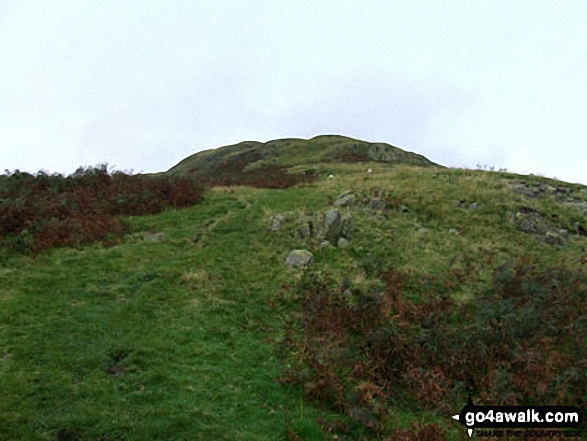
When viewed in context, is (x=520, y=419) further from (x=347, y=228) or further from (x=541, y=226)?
(x=541, y=226)

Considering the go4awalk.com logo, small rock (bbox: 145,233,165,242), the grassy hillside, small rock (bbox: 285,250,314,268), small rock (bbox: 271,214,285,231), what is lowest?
the go4awalk.com logo

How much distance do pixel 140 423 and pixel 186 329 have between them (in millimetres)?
3592

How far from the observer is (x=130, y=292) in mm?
13148

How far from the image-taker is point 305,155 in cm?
6097

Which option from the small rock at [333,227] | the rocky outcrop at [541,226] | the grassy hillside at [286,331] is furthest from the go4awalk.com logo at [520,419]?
the rocky outcrop at [541,226]

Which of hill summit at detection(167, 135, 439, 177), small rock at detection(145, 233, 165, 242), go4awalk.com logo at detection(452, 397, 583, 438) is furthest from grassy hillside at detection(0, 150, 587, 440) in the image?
hill summit at detection(167, 135, 439, 177)

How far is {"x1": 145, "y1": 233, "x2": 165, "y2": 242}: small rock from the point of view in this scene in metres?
18.1

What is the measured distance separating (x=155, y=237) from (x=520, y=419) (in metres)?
14.2

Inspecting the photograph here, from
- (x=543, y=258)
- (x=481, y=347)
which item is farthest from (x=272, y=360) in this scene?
(x=543, y=258)

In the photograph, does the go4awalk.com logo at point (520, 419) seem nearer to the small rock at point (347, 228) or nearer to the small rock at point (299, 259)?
the small rock at point (299, 259)

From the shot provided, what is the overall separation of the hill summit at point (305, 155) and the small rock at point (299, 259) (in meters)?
38.4

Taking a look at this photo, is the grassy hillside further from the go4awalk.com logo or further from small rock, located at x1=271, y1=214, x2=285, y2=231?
the go4awalk.com logo

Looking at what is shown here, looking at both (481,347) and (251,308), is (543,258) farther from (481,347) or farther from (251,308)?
(251,308)

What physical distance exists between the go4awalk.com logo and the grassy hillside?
243 millimetres
